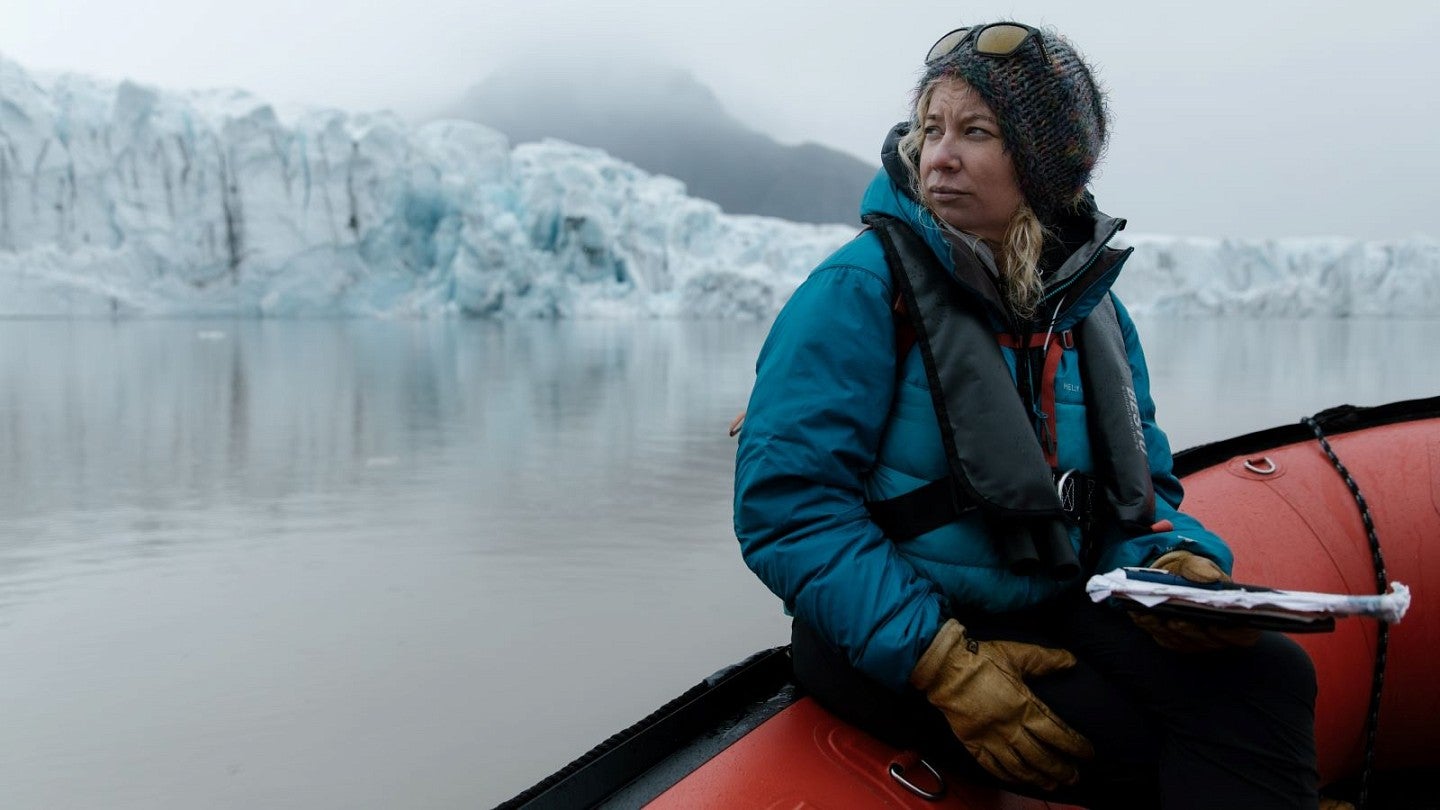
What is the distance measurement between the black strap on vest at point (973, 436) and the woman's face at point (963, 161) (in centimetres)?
7

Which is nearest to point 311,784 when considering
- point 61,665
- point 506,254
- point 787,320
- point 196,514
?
point 61,665

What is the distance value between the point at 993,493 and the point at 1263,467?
3.14 ft

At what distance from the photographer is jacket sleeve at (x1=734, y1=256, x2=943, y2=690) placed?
102 centimetres

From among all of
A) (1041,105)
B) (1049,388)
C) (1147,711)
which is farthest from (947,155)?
(1147,711)

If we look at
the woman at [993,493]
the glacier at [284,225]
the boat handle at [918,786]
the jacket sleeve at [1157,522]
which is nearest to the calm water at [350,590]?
the boat handle at [918,786]

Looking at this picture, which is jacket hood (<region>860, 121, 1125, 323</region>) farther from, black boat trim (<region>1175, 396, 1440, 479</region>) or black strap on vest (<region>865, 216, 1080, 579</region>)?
black boat trim (<region>1175, 396, 1440, 479</region>)

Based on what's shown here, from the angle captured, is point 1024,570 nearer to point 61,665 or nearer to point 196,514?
point 61,665

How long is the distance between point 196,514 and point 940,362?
354 centimetres

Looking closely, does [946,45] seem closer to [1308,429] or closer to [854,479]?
[854,479]

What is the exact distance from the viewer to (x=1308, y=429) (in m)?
1.85

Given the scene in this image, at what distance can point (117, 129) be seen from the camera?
2288cm

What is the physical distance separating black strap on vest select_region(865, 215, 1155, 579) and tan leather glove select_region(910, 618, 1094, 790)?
0.41 ft

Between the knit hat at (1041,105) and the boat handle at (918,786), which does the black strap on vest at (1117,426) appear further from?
the boat handle at (918,786)

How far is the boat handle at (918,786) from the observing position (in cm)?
110
